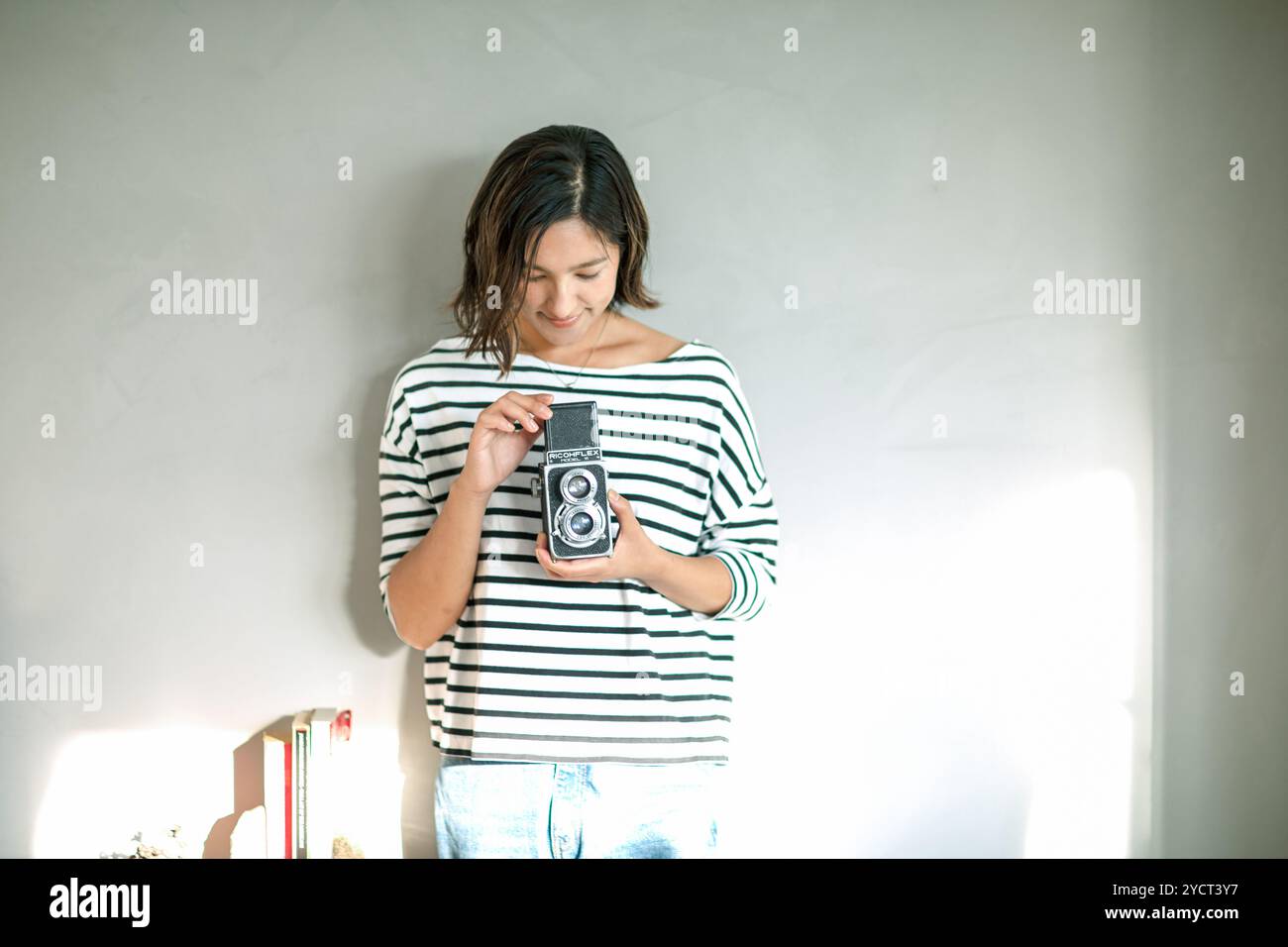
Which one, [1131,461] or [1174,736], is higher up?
[1131,461]

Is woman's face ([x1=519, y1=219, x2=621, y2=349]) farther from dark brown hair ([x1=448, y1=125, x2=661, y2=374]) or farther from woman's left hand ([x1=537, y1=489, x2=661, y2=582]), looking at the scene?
woman's left hand ([x1=537, y1=489, x2=661, y2=582])

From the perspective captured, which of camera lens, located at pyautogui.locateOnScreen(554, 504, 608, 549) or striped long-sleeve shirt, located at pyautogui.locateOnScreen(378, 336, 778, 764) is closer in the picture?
camera lens, located at pyautogui.locateOnScreen(554, 504, 608, 549)

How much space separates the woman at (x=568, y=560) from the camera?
4.05 ft

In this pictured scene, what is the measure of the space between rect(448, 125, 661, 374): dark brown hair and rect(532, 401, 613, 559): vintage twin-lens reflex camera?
→ 0.64 feet

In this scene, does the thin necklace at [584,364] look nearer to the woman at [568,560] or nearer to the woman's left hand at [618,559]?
the woman at [568,560]

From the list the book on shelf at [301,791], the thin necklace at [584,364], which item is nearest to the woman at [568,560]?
the thin necklace at [584,364]

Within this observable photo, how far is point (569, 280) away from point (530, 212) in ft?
0.30

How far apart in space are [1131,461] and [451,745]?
1.11m

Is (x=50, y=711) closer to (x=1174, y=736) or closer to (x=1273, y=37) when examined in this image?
(x=1174, y=736)

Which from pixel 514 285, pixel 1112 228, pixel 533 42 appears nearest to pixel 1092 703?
pixel 1112 228

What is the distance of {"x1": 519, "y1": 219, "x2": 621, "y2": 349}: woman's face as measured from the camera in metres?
1.23

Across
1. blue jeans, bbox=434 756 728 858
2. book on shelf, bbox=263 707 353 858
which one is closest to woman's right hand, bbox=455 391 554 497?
blue jeans, bbox=434 756 728 858

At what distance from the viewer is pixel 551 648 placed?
1276mm

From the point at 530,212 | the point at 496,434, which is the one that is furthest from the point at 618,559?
the point at 530,212
